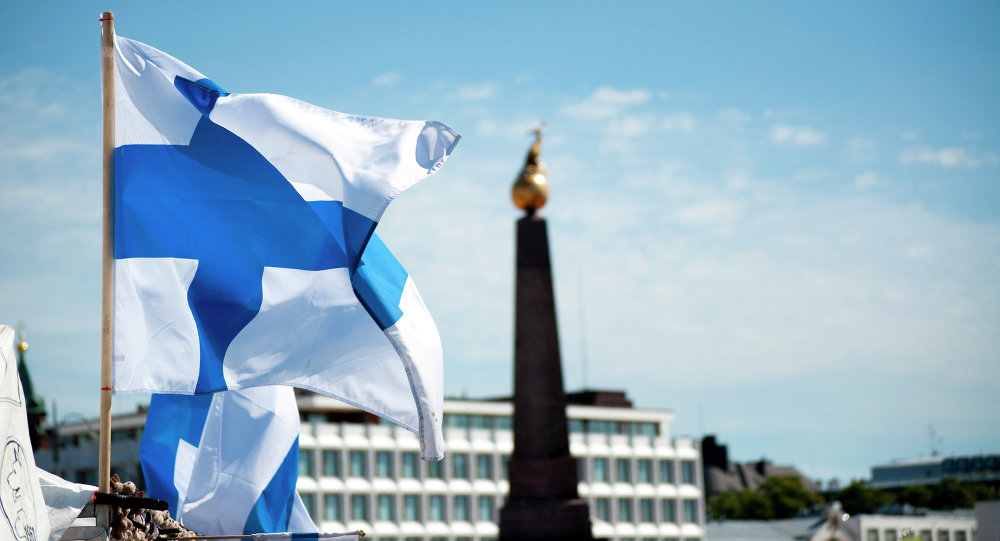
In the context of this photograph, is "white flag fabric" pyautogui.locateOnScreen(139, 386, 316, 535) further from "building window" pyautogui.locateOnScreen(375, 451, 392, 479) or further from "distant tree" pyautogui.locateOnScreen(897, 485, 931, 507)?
"distant tree" pyautogui.locateOnScreen(897, 485, 931, 507)

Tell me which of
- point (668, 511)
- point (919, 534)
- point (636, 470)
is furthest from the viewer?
point (919, 534)

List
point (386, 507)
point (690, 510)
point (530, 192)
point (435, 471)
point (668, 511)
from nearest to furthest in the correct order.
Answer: point (530, 192) < point (386, 507) < point (435, 471) < point (668, 511) < point (690, 510)

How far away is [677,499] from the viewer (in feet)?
307

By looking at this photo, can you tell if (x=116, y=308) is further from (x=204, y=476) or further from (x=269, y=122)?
(x=204, y=476)

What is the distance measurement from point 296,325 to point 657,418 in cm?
8851

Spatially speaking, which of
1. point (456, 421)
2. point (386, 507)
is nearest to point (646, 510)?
point (456, 421)

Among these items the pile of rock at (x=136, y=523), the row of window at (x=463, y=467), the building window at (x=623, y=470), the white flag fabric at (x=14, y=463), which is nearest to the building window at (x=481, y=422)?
the row of window at (x=463, y=467)

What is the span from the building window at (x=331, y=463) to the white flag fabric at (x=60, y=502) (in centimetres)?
7043

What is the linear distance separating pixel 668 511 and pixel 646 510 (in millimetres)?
2015

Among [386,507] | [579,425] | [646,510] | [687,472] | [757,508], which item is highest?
[579,425]

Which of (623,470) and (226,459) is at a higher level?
(623,470)

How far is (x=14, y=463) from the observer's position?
6.22 metres

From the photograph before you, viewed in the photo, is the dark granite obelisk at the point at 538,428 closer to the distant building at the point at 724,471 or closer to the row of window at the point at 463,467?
the row of window at the point at 463,467

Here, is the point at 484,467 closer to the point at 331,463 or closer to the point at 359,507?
the point at 359,507
